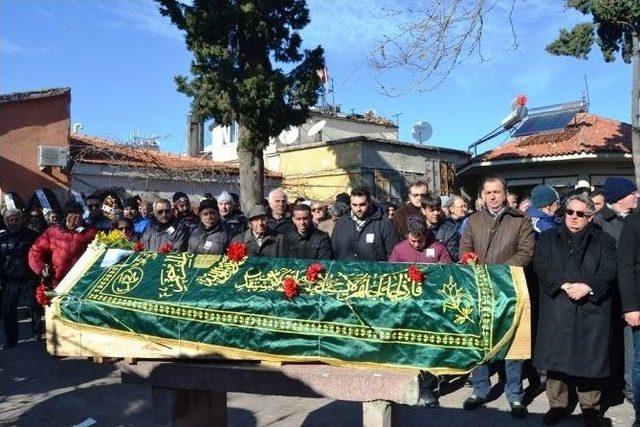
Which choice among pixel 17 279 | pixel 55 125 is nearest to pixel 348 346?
pixel 17 279

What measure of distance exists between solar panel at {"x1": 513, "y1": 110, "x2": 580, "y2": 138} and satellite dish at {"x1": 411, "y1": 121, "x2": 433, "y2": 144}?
3.15 meters

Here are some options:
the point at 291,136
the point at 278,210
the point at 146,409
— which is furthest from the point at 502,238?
the point at 291,136

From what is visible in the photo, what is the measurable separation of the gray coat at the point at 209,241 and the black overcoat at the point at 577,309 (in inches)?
119

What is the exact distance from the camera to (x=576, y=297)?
4133 millimetres

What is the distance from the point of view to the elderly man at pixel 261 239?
532 cm

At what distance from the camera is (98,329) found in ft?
13.2

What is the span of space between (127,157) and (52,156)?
272 centimetres

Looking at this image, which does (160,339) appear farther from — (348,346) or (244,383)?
(348,346)

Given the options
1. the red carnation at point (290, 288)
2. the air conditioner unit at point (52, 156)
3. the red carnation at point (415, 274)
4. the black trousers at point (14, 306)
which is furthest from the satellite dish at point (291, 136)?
the red carnation at point (415, 274)

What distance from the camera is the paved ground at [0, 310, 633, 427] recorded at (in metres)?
4.93

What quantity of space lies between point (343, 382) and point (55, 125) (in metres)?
14.4

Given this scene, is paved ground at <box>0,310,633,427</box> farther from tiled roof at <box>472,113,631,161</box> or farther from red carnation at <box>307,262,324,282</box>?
tiled roof at <box>472,113,631,161</box>

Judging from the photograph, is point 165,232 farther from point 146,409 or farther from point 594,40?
point 594,40

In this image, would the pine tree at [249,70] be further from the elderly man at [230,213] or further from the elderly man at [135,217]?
the elderly man at [230,213]
